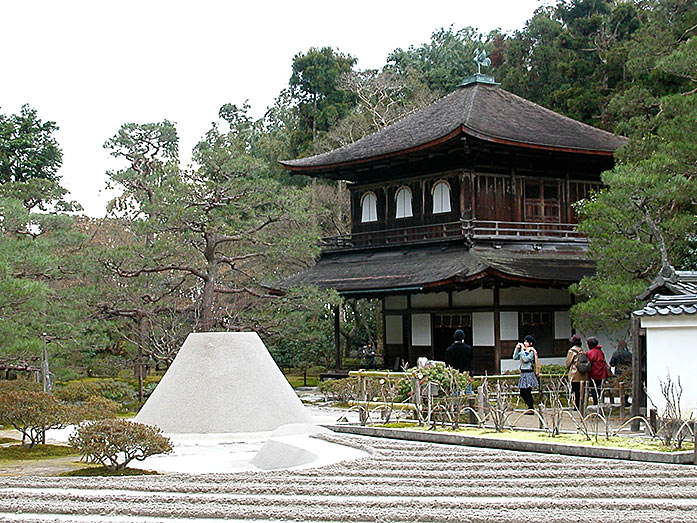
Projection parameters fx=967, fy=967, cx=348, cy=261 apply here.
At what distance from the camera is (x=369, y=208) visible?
3064cm

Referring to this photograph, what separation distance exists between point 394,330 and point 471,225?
4.50m

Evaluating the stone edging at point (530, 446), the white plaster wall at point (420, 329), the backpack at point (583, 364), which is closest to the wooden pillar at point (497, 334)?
the white plaster wall at point (420, 329)

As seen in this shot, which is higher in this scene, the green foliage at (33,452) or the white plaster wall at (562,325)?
the white plaster wall at (562,325)

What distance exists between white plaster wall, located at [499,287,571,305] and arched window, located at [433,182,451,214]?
3178mm

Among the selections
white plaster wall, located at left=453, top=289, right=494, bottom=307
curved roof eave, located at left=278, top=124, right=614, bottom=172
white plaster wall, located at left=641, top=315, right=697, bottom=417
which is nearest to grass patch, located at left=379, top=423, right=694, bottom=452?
white plaster wall, located at left=641, top=315, right=697, bottom=417

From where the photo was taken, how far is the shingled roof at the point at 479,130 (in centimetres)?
2670

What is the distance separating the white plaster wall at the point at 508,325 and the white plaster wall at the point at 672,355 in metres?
11.9

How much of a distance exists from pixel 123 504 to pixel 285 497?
1.53 meters

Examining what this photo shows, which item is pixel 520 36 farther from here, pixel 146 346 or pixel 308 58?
pixel 146 346

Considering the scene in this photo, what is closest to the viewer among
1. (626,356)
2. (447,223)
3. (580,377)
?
(580,377)

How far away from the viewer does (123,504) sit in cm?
911

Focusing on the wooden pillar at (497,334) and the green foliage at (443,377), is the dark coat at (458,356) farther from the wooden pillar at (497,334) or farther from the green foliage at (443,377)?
the wooden pillar at (497,334)

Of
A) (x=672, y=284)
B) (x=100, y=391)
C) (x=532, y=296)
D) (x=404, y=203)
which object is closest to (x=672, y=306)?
(x=672, y=284)

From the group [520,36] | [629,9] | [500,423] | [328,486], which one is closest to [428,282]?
[500,423]
